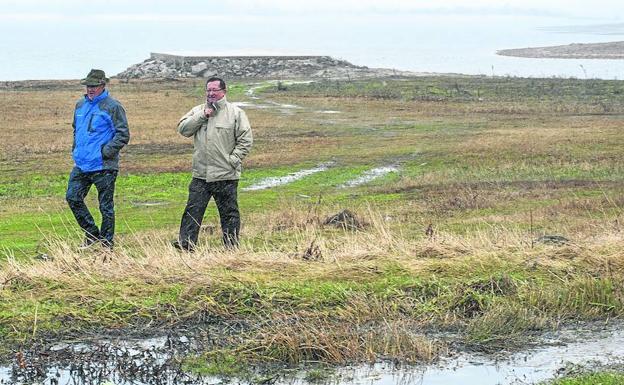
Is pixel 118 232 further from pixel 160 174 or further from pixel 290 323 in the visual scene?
pixel 160 174

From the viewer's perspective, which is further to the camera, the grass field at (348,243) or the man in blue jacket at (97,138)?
the man in blue jacket at (97,138)

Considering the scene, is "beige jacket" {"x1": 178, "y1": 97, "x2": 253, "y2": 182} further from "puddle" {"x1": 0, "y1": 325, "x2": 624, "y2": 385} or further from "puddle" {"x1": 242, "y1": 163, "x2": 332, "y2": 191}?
"puddle" {"x1": 242, "y1": 163, "x2": 332, "y2": 191}

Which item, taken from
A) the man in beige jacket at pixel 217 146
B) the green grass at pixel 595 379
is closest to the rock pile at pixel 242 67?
the man in beige jacket at pixel 217 146

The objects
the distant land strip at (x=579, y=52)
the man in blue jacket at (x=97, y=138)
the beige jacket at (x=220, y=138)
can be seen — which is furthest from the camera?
the distant land strip at (x=579, y=52)

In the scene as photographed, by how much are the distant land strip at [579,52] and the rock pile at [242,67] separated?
51.0m

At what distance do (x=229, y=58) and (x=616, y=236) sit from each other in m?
83.5

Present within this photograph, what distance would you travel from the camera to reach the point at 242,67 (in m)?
90.6

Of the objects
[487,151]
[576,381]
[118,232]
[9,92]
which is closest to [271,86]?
[9,92]


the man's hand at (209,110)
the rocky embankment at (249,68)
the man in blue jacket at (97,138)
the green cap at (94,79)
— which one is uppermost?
the green cap at (94,79)

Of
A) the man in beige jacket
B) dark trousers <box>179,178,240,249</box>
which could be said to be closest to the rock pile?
dark trousers <box>179,178,240,249</box>

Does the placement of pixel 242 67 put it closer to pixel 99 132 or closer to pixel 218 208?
pixel 99 132

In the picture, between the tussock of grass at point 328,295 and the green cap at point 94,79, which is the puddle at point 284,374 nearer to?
the tussock of grass at point 328,295

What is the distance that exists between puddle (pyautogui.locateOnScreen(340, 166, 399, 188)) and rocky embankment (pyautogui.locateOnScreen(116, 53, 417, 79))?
183 feet

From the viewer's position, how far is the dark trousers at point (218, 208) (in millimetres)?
11609
